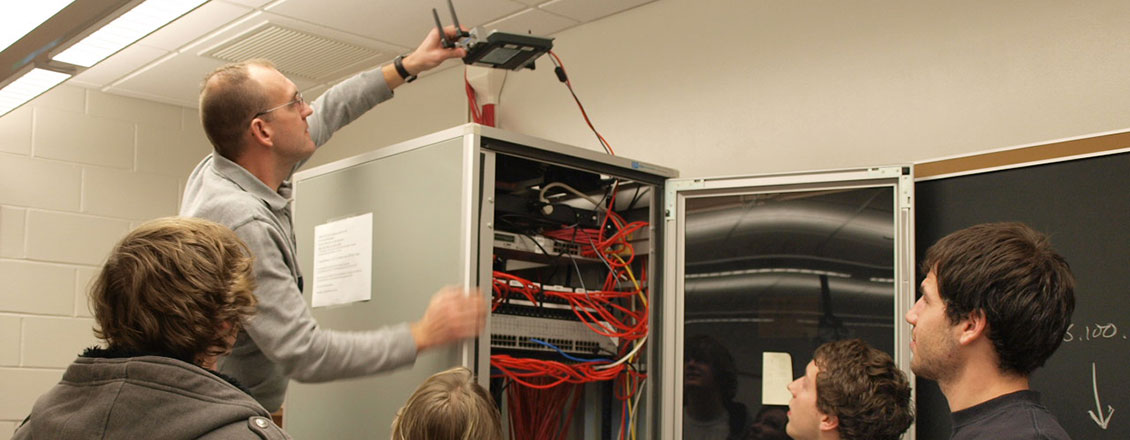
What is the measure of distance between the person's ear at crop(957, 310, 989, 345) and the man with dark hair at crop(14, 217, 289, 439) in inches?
41.9

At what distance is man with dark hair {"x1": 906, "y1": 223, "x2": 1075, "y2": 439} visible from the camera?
1.54m

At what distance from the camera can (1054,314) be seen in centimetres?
155

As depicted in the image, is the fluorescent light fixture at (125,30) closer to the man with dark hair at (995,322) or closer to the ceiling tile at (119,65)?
the ceiling tile at (119,65)

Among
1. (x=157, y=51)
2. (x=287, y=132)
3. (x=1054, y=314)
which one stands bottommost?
(x=1054, y=314)

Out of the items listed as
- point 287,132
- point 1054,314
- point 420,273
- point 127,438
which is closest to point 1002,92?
point 1054,314

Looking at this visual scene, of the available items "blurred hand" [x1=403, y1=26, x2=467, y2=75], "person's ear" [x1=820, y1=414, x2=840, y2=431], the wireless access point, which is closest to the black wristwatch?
"blurred hand" [x1=403, y1=26, x2=467, y2=75]

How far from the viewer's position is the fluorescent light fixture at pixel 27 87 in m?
3.25

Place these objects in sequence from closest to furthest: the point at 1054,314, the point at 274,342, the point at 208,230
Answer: the point at 208,230 → the point at 1054,314 → the point at 274,342

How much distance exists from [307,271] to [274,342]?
82cm

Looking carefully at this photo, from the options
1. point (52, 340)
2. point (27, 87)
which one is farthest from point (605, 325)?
point (52, 340)

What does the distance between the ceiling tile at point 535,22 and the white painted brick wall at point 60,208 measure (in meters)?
1.88

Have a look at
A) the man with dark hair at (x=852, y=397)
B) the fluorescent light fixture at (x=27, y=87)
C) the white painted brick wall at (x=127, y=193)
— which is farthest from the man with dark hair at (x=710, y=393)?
the white painted brick wall at (x=127, y=193)

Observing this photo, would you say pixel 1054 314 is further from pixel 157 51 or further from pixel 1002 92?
pixel 157 51

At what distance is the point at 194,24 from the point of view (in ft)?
11.9
